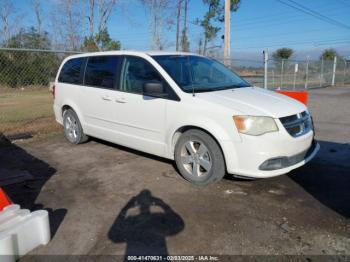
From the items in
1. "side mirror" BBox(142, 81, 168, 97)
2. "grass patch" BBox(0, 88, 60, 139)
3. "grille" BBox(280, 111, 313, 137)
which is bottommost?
"grass patch" BBox(0, 88, 60, 139)

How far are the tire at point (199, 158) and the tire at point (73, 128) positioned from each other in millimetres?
2658

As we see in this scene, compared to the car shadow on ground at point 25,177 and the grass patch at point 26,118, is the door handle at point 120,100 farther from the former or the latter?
the grass patch at point 26,118

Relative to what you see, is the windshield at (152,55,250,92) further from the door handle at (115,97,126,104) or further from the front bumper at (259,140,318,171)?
the front bumper at (259,140,318,171)

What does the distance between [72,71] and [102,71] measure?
1084 mm

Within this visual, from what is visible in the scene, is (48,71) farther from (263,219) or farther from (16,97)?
(263,219)

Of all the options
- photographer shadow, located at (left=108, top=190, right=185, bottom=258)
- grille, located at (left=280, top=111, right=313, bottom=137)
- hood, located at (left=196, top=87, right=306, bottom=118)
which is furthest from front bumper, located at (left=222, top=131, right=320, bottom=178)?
photographer shadow, located at (left=108, top=190, right=185, bottom=258)

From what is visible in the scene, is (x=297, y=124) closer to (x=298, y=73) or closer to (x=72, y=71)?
(x=72, y=71)

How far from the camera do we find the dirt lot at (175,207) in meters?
3.04

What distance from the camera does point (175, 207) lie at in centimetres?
379

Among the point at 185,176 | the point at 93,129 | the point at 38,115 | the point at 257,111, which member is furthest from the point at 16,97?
the point at 257,111

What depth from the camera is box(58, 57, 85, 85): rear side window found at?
20.5ft

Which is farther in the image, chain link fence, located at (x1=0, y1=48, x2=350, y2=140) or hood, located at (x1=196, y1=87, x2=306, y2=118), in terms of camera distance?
chain link fence, located at (x1=0, y1=48, x2=350, y2=140)

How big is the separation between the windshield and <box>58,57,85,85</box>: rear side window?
199 cm

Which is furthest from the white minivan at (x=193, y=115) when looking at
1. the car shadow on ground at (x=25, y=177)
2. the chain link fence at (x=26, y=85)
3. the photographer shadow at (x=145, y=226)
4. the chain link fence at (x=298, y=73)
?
the chain link fence at (x=298, y=73)
